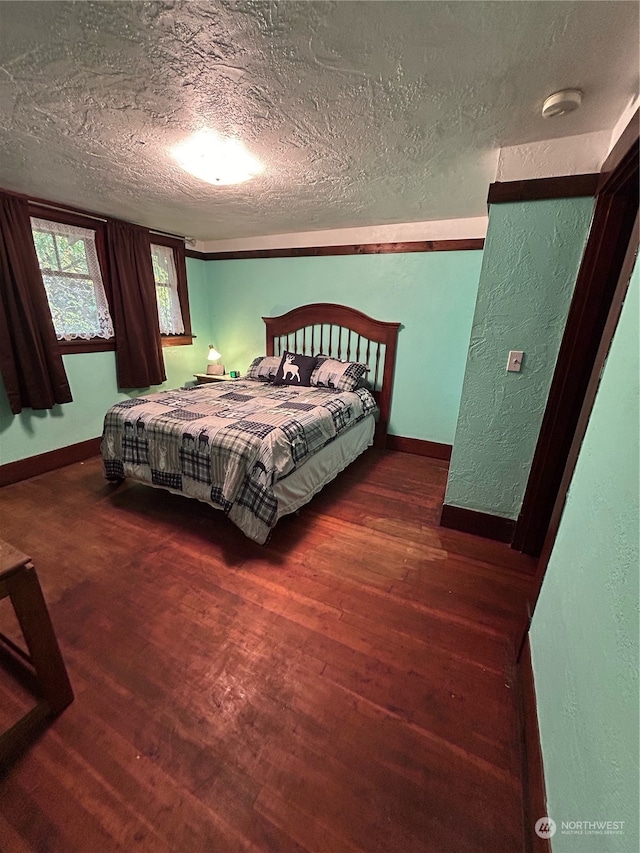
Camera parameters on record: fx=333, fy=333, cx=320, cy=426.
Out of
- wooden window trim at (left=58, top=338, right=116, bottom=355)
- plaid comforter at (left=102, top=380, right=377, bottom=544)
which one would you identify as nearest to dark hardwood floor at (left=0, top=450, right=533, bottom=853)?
plaid comforter at (left=102, top=380, right=377, bottom=544)

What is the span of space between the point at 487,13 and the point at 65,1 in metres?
1.22

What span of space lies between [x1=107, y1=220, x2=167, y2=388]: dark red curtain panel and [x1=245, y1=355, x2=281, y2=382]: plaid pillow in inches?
40.7

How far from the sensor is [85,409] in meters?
3.17

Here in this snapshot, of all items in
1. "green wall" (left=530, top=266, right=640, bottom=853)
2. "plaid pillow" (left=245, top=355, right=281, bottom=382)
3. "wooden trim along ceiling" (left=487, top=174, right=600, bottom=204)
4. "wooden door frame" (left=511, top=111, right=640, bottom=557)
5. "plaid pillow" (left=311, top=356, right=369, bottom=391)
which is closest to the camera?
"green wall" (left=530, top=266, right=640, bottom=853)

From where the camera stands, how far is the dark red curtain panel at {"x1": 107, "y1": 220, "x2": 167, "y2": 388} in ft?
10.2

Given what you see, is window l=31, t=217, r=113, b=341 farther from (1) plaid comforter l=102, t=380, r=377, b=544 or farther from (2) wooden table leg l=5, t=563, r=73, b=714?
(2) wooden table leg l=5, t=563, r=73, b=714

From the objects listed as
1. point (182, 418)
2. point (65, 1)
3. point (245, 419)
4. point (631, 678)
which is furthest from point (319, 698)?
point (65, 1)

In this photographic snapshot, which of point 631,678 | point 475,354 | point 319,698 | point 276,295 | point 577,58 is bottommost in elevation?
point 319,698

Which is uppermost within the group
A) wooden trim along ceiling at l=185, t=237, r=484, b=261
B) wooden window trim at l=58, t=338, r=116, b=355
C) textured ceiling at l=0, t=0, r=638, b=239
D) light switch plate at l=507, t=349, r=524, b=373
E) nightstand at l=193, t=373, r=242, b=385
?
textured ceiling at l=0, t=0, r=638, b=239

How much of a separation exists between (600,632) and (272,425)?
1.78 m

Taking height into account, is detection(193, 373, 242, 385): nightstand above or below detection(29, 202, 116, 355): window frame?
below

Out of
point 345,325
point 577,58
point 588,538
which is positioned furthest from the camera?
point 345,325

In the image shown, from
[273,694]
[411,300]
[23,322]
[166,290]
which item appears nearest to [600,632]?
[273,694]

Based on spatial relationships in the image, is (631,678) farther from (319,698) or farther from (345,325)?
(345,325)
